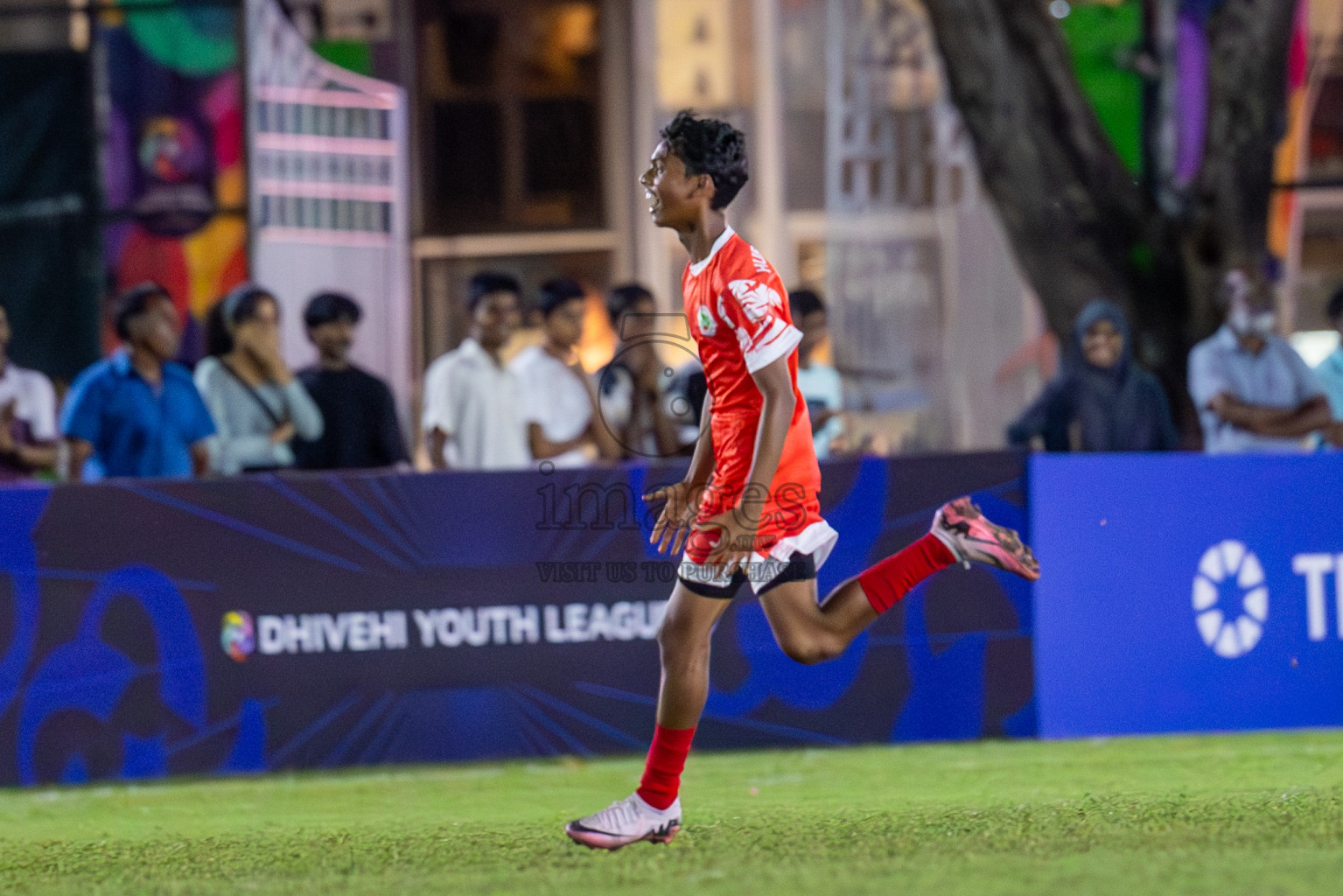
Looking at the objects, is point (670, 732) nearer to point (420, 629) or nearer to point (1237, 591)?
point (420, 629)

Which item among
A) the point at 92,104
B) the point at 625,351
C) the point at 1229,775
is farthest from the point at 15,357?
the point at 1229,775

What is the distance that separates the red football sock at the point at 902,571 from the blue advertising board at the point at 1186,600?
217cm

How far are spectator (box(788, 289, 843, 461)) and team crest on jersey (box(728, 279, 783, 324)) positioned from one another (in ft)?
11.4

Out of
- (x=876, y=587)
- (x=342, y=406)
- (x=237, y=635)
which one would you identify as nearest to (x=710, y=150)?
(x=876, y=587)

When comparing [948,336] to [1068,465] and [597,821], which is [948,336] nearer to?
[1068,465]

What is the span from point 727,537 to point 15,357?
8.99m

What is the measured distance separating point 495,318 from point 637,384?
764 mm

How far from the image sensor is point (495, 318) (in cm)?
842

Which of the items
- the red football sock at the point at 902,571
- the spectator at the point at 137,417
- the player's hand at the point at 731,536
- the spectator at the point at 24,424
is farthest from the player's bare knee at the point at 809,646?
the spectator at the point at 24,424

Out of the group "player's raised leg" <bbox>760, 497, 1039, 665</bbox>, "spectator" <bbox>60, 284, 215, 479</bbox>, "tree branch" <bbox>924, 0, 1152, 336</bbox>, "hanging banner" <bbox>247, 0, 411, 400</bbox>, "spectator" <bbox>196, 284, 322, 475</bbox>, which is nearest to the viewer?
"player's raised leg" <bbox>760, 497, 1039, 665</bbox>

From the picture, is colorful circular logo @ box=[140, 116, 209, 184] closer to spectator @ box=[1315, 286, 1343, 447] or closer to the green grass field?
the green grass field

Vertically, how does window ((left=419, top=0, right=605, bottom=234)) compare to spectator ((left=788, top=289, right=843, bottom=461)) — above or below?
above

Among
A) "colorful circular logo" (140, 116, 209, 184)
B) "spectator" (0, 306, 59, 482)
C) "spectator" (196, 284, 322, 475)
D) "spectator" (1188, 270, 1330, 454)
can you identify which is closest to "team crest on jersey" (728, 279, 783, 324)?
"spectator" (196, 284, 322, 475)

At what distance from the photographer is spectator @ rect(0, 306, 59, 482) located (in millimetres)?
8312
